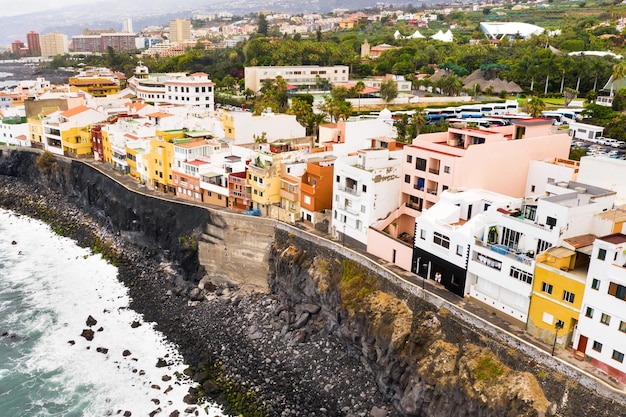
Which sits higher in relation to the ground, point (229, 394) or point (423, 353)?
point (423, 353)

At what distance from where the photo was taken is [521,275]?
1176 inches

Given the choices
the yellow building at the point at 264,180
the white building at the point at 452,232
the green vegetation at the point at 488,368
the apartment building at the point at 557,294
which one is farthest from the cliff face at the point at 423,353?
the yellow building at the point at 264,180

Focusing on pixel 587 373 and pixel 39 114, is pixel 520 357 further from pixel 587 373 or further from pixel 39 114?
pixel 39 114

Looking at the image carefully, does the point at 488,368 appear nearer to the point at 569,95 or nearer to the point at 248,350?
the point at 248,350

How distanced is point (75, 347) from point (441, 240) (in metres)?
30.0

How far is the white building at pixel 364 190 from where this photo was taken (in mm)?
41312

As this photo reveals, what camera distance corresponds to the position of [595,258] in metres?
26.2

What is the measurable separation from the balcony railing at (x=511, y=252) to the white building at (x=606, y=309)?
360cm

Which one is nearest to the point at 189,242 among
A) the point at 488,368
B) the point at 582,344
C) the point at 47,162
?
the point at 488,368

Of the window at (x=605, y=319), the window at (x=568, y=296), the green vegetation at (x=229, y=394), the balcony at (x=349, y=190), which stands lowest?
the green vegetation at (x=229, y=394)

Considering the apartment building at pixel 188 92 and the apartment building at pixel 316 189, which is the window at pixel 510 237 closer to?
the apartment building at pixel 316 189

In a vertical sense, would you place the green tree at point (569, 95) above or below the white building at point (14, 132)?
above

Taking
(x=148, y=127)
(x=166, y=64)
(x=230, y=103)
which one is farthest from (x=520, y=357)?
(x=166, y=64)

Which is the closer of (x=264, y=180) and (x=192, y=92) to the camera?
(x=264, y=180)
